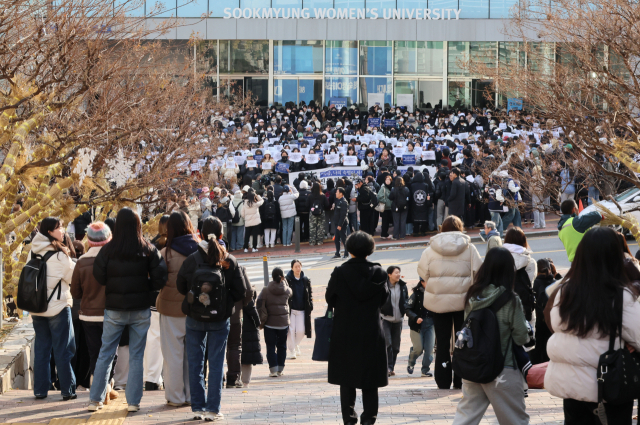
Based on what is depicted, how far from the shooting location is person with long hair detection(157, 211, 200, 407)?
6781mm

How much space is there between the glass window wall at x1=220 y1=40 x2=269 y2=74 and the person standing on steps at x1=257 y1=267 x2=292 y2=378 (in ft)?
127

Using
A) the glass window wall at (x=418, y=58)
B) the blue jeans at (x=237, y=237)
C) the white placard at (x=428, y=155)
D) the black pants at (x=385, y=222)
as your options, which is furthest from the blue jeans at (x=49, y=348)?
the glass window wall at (x=418, y=58)

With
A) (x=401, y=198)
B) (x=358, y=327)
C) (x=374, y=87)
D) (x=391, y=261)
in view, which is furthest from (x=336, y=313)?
(x=374, y=87)

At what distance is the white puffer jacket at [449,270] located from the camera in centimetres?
715

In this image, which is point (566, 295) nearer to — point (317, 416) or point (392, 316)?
point (317, 416)

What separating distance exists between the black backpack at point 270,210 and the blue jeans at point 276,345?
9721 mm

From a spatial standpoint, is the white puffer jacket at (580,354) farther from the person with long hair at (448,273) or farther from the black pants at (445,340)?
the black pants at (445,340)

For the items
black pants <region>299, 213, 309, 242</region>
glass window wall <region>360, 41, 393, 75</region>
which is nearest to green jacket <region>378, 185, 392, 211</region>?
black pants <region>299, 213, 309, 242</region>

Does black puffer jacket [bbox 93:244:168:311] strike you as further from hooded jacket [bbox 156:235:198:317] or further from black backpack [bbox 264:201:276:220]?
black backpack [bbox 264:201:276:220]

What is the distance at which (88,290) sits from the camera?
686cm

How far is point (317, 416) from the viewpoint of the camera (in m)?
6.64

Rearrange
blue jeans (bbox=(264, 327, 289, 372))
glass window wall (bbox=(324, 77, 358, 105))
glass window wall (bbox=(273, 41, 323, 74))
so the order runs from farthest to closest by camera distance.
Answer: glass window wall (bbox=(324, 77, 358, 105)), glass window wall (bbox=(273, 41, 323, 74)), blue jeans (bbox=(264, 327, 289, 372))

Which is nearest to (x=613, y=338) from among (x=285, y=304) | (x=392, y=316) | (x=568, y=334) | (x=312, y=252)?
(x=568, y=334)

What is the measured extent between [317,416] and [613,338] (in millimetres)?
3066
